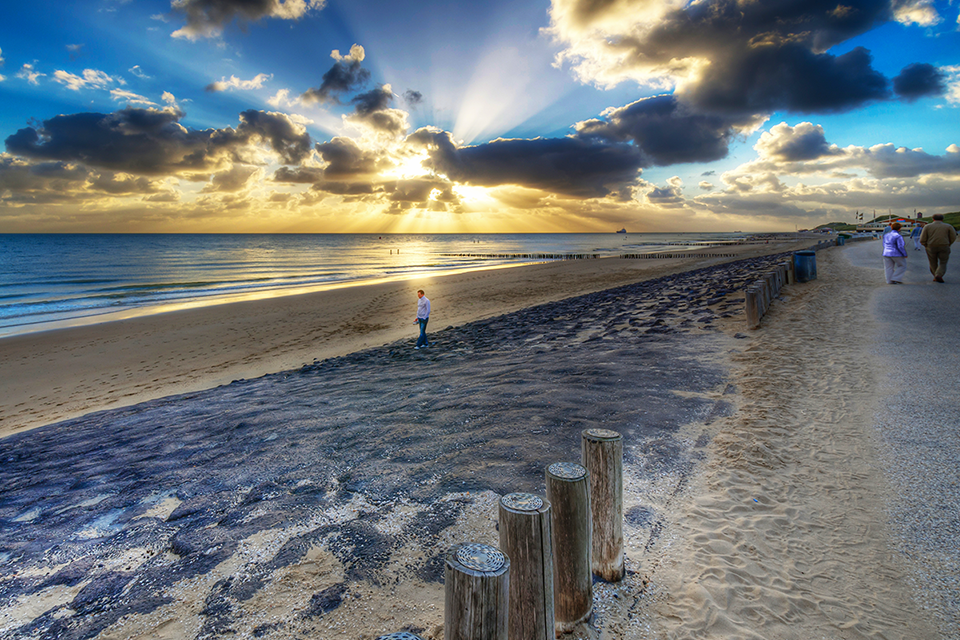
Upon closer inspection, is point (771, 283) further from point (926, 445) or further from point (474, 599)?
point (474, 599)

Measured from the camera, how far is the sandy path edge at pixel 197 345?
33.3 feet

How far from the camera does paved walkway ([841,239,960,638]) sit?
9.64ft

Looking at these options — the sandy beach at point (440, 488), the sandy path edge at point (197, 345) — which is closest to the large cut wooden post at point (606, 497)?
the sandy beach at point (440, 488)

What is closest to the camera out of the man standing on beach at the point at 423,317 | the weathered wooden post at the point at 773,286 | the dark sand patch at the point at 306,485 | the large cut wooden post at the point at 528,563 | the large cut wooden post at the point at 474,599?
the large cut wooden post at the point at 474,599

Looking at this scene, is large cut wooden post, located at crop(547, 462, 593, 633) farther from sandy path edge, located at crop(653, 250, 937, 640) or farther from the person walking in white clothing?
the person walking in white clothing

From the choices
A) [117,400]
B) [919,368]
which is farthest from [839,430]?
[117,400]

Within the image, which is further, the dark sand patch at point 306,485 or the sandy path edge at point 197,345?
the sandy path edge at point 197,345

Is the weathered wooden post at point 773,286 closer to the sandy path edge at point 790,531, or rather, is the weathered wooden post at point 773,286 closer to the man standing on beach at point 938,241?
the man standing on beach at point 938,241

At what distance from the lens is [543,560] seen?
217 cm

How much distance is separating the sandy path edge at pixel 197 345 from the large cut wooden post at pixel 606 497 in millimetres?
9726

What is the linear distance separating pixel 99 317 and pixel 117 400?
46.3 feet

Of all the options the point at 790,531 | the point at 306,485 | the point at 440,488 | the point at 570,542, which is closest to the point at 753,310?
the point at 790,531

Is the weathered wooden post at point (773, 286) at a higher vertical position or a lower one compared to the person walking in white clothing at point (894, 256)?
lower

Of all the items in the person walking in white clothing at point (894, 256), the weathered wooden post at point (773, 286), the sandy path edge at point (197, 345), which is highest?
the person walking in white clothing at point (894, 256)
